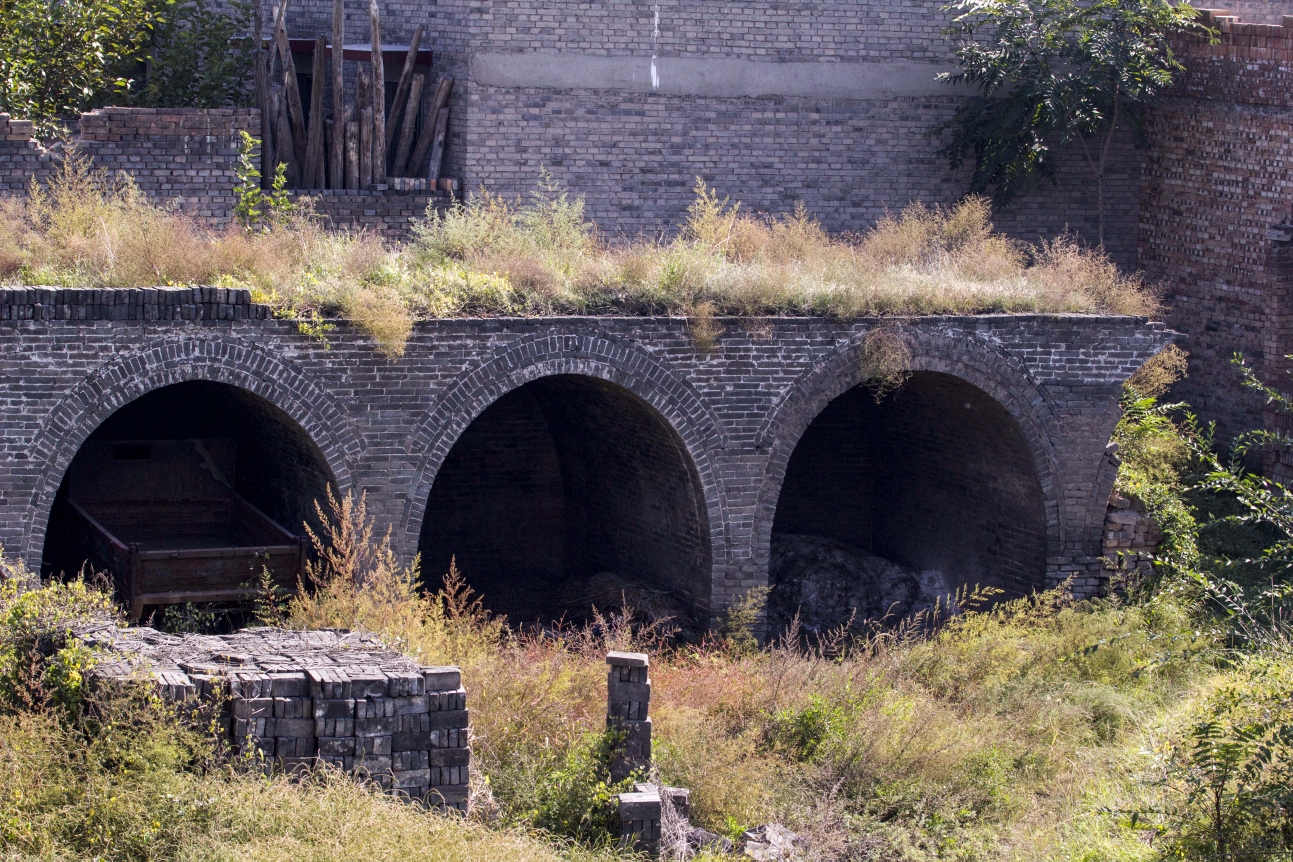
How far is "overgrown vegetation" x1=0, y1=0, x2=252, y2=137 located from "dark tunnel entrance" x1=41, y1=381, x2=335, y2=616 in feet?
10.2

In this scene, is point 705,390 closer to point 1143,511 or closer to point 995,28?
point 1143,511

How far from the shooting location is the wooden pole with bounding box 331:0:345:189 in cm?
1497

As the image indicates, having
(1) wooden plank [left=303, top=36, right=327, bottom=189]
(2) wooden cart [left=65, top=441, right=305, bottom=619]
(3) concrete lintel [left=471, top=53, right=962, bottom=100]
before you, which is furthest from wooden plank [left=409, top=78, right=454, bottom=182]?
(2) wooden cart [left=65, top=441, right=305, bottom=619]

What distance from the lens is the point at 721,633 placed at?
12.9 m

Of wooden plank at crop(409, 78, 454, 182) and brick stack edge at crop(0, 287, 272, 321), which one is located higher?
wooden plank at crop(409, 78, 454, 182)

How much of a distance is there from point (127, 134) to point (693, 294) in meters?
5.58

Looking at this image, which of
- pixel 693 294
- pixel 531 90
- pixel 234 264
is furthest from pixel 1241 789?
pixel 531 90

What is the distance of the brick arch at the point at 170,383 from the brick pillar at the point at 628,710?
363 cm

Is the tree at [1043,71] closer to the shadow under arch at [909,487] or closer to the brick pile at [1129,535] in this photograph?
the shadow under arch at [909,487]

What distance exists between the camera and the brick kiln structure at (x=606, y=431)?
1094 centimetres

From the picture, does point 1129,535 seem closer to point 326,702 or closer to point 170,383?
point 170,383

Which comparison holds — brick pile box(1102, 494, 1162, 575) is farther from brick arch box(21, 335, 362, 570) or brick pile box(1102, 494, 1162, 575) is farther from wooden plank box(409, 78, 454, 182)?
wooden plank box(409, 78, 454, 182)

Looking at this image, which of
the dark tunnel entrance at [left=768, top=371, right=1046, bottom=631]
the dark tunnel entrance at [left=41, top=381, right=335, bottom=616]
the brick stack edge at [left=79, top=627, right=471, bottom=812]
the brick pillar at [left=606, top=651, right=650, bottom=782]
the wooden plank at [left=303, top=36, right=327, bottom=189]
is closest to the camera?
the brick stack edge at [left=79, top=627, right=471, bottom=812]

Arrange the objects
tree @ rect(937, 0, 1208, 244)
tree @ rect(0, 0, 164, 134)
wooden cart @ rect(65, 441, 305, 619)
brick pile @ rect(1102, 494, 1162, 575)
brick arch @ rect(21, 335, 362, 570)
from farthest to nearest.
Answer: tree @ rect(937, 0, 1208, 244), tree @ rect(0, 0, 164, 134), brick pile @ rect(1102, 494, 1162, 575), wooden cart @ rect(65, 441, 305, 619), brick arch @ rect(21, 335, 362, 570)
